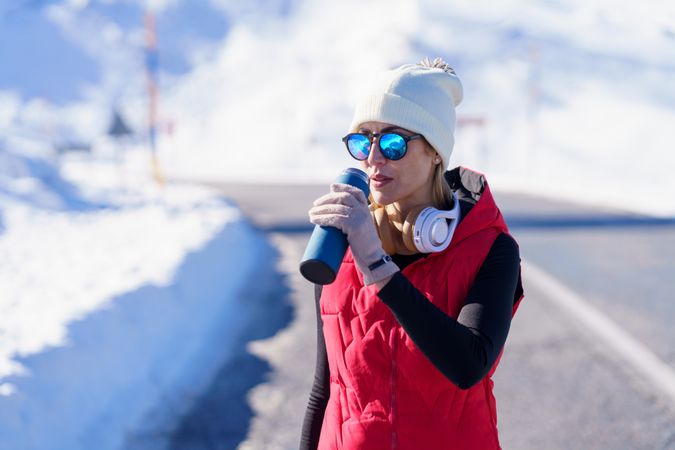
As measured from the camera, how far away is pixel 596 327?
7137 millimetres

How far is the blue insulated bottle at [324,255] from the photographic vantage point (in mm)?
1509

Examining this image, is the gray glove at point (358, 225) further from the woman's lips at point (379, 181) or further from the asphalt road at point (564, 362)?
the asphalt road at point (564, 362)

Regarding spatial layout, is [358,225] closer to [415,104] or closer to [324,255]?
[324,255]

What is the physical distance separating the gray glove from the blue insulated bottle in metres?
0.02

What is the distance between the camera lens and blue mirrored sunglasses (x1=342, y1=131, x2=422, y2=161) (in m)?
1.86

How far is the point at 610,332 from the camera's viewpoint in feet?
22.8

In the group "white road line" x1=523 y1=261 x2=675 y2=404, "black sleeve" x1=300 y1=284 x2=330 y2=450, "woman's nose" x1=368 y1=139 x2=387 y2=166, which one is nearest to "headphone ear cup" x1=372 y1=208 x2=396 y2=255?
"woman's nose" x1=368 y1=139 x2=387 y2=166

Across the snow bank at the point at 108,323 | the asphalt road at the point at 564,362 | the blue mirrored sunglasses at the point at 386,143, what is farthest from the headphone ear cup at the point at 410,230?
the asphalt road at the point at 564,362

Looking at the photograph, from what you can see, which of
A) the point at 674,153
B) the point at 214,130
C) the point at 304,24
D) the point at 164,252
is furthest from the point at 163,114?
the point at 164,252

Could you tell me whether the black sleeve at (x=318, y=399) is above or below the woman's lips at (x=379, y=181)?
below

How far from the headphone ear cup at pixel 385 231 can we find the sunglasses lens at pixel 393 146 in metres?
0.16

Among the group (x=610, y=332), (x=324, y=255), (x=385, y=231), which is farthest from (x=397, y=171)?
(x=610, y=332)

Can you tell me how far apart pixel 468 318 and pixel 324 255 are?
0.39 metres

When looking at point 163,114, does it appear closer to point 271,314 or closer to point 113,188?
point 113,188
